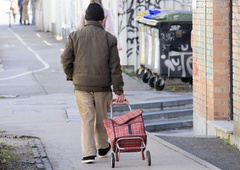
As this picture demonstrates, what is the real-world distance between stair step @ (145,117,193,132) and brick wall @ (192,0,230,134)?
68.4 inches

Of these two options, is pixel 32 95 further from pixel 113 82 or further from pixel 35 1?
pixel 35 1

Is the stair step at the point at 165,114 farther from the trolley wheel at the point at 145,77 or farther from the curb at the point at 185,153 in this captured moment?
the trolley wheel at the point at 145,77

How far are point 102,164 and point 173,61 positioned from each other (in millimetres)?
7927

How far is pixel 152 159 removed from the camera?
9.45m


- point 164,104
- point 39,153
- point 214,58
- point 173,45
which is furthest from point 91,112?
point 173,45

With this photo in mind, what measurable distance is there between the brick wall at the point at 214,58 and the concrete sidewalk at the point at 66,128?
1087 mm

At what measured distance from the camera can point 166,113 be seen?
14.5 m

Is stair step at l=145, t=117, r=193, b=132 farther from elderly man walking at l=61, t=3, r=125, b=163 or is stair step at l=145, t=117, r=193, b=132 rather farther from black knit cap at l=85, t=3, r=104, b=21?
black knit cap at l=85, t=3, r=104, b=21

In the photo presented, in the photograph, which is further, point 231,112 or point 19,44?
point 19,44

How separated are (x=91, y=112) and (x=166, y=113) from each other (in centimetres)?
546

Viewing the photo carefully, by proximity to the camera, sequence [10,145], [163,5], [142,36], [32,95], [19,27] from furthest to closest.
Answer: [19,27], [163,5], [142,36], [32,95], [10,145]

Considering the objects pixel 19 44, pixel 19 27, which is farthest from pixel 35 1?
pixel 19 44

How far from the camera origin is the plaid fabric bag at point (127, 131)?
880 centimetres

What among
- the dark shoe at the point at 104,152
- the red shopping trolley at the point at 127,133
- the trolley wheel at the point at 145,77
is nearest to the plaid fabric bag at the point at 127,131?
the red shopping trolley at the point at 127,133
